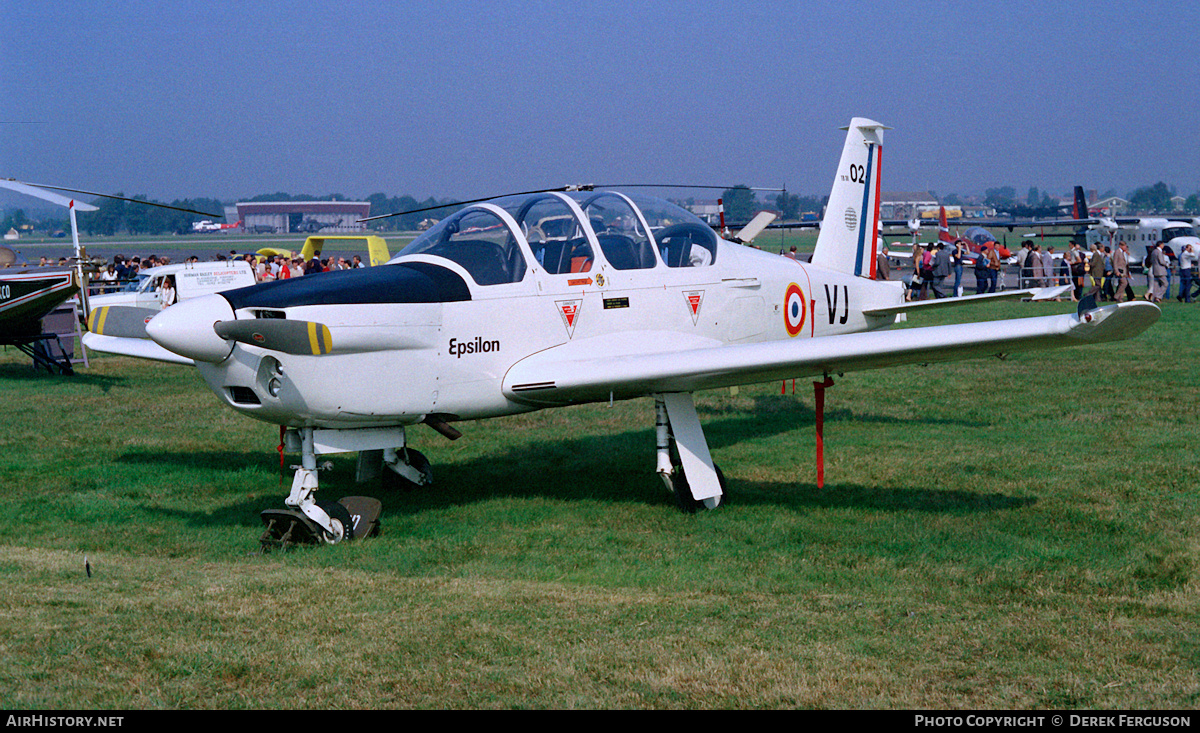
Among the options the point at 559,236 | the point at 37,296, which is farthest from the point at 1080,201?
the point at 559,236

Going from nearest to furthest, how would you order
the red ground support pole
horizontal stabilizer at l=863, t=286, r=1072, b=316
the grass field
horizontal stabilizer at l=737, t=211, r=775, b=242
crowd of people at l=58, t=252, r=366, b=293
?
the grass field
horizontal stabilizer at l=863, t=286, r=1072, b=316
the red ground support pole
horizontal stabilizer at l=737, t=211, r=775, b=242
crowd of people at l=58, t=252, r=366, b=293

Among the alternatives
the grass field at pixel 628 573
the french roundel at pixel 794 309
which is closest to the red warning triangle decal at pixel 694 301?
the french roundel at pixel 794 309

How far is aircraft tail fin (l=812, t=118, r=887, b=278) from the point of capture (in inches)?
436

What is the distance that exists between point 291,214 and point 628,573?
152 metres

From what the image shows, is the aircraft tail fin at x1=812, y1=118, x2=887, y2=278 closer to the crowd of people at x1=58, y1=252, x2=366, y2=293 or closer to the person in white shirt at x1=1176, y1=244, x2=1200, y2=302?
the crowd of people at x1=58, y1=252, x2=366, y2=293

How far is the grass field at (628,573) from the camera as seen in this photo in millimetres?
4301

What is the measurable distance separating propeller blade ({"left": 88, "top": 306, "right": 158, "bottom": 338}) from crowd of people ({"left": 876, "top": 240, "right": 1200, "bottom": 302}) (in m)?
19.8

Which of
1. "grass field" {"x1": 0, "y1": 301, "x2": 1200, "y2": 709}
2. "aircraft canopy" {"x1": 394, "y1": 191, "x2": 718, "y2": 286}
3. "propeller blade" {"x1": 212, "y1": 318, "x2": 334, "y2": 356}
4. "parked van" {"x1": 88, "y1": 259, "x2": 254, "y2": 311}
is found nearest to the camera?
"grass field" {"x1": 0, "y1": 301, "x2": 1200, "y2": 709}

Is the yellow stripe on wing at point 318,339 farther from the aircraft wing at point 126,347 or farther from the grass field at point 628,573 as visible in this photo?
the aircraft wing at point 126,347

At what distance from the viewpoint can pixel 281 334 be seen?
608cm

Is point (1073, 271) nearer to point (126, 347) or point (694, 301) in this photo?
point (694, 301)

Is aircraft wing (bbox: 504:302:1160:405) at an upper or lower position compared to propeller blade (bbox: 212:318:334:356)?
lower

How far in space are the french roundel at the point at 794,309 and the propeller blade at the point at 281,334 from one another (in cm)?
455

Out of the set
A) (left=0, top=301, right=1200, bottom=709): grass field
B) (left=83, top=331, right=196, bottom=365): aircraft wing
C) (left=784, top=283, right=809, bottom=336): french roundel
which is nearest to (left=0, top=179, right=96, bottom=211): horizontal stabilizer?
(left=0, top=301, right=1200, bottom=709): grass field
